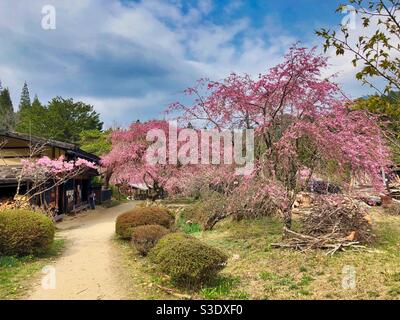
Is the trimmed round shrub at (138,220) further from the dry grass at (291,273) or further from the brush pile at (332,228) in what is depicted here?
the brush pile at (332,228)

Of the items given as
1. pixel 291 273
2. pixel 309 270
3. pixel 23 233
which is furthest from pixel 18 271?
pixel 309 270

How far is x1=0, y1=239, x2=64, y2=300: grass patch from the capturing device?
24.9 ft

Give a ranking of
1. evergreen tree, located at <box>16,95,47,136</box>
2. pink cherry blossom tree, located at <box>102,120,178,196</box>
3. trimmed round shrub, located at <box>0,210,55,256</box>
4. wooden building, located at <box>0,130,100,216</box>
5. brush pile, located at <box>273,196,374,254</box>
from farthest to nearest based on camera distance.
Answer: evergreen tree, located at <box>16,95,47,136</box> < pink cherry blossom tree, located at <box>102,120,178,196</box> < wooden building, located at <box>0,130,100,216</box> < trimmed round shrub, located at <box>0,210,55,256</box> < brush pile, located at <box>273,196,374,254</box>

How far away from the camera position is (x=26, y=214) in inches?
435

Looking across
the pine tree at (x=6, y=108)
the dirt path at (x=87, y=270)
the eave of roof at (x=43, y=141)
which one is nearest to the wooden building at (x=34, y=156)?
the eave of roof at (x=43, y=141)

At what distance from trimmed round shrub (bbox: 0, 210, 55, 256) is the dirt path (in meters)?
0.84

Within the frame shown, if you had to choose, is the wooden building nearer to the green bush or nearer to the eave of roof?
the eave of roof

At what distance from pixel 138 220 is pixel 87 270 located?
4356mm

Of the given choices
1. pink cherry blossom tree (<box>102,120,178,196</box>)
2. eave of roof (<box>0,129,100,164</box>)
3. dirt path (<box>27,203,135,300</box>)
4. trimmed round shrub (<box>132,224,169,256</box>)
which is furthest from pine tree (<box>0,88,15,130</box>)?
trimmed round shrub (<box>132,224,169,256</box>)

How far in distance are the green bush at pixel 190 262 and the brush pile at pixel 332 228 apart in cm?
351

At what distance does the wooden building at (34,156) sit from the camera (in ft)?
56.6

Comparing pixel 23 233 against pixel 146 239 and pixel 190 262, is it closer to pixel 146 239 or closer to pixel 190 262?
pixel 146 239
